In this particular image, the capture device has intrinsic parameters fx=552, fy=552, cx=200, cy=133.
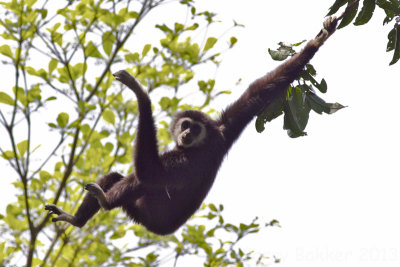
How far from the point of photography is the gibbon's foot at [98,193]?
15.6ft

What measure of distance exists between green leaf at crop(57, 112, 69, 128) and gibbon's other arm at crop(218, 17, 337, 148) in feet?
8.02

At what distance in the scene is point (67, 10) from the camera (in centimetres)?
736

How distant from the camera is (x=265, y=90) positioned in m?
4.97

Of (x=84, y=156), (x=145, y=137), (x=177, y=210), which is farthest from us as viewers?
(x=84, y=156)

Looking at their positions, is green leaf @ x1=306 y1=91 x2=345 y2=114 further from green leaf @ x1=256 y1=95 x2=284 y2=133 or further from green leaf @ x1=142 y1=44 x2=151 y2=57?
green leaf @ x1=142 y1=44 x2=151 y2=57

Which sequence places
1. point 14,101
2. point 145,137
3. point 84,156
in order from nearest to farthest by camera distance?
point 145,137, point 14,101, point 84,156

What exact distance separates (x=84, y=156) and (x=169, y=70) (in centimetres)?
171

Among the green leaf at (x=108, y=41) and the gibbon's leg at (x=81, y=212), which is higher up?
the green leaf at (x=108, y=41)

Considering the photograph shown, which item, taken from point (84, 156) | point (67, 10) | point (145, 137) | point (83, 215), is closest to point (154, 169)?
point (145, 137)

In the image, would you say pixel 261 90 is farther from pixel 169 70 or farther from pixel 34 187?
pixel 34 187

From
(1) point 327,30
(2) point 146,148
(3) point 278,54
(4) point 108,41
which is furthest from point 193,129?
(4) point 108,41

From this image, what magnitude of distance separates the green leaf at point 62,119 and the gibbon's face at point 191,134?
2149 millimetres

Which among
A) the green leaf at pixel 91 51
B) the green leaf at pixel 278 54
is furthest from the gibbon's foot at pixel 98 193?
the green leaf at pixel 91 51

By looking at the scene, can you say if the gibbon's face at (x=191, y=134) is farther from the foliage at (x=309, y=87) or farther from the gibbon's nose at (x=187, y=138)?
the foliage at (x=309, y=87)
